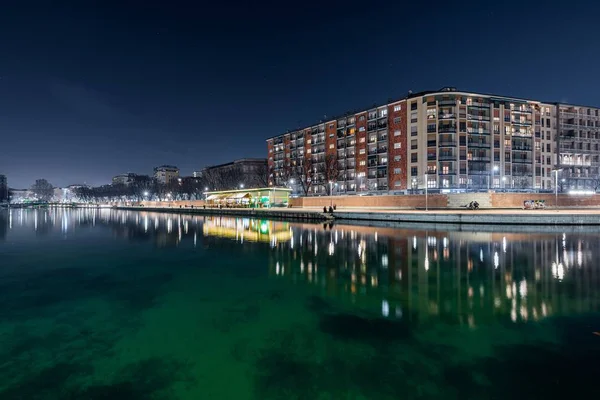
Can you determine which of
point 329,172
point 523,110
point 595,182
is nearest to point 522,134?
point 523,110

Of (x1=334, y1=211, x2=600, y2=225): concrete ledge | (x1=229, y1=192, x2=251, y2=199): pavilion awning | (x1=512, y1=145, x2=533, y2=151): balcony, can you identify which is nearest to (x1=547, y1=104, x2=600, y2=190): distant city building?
(x1=512, y1=145, x2=533, y2=151): balcony

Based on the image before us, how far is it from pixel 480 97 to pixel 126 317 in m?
86.4

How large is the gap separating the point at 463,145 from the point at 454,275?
70.2 metres

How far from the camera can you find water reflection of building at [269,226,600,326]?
9.65 meters

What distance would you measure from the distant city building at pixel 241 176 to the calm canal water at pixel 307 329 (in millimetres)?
96528

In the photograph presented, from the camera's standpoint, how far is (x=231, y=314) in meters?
9.52

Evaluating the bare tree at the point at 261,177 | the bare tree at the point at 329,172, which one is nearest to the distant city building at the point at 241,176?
the bare tree at the point at 261,177

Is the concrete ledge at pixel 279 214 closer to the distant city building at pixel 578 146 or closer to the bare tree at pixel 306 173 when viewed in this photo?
the bare tree at pixel 306 173

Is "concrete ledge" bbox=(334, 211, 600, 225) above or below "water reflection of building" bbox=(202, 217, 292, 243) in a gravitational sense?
above

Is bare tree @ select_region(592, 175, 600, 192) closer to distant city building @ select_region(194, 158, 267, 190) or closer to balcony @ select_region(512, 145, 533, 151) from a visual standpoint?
balcony @ select_region(512, 145, 533, 151)

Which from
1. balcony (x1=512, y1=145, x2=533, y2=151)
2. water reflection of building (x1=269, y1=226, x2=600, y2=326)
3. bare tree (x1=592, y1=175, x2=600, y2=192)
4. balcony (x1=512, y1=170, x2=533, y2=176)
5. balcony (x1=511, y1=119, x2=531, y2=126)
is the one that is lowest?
water reflection of building (x1=269, y1=226, x2=600, y2=326)

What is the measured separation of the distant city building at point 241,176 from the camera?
11419 centimetres

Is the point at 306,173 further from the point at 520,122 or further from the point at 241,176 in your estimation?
the point at 520,122

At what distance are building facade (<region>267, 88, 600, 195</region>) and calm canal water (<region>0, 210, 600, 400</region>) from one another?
61.8 metres
